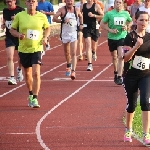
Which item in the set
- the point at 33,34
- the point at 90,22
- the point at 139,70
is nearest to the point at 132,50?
the point at 139,70

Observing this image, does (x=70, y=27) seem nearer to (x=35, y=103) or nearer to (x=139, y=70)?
(x=35, y=103)

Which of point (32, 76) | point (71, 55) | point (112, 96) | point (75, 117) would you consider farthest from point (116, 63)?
point (75, 117)

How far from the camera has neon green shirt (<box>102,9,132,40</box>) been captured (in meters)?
18.6

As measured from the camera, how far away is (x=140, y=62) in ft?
35.4

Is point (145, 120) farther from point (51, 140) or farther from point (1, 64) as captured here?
point (1, 64)

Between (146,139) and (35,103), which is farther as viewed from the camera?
(35,103)

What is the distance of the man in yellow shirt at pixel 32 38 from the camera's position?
581 inches

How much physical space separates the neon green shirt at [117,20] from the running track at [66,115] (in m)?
1.16

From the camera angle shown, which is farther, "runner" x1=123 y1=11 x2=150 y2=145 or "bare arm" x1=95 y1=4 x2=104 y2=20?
"bare arm" x1=95 y1=4 x2=104 y2=20

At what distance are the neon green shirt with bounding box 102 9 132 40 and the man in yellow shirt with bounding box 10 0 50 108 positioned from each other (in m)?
3.95

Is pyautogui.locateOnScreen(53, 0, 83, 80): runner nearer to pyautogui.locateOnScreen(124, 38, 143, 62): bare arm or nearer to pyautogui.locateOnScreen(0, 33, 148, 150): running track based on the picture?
pyautogui.locateOnScreen(0, 33, 148, 150): running track

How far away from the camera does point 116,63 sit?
758 inches

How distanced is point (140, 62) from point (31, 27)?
4459 millimetres

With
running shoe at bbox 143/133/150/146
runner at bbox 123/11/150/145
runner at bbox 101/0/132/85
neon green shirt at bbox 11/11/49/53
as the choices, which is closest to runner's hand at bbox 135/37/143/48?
runner at bbox 123/11/150/145
